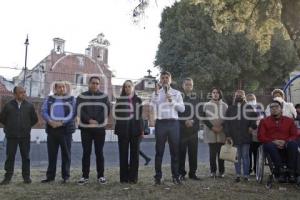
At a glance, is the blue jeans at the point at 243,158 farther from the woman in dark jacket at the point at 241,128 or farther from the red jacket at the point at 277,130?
the red jacket at the point at 277,130

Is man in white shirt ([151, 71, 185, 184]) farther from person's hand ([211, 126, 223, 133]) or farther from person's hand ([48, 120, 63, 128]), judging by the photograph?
person's hand ([48, 120, 63, 128])

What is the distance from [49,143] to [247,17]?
660 centimetres

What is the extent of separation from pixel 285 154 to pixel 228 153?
1.05 metres

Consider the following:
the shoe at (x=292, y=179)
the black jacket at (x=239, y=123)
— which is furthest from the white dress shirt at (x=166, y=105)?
the shoe at (x=292, y=179)

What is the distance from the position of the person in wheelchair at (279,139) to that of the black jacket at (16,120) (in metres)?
4.35

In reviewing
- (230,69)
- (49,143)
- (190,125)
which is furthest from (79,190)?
(230,69)

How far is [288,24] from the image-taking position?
9.50 metres

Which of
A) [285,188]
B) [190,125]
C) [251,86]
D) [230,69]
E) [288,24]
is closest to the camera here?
[285,188]

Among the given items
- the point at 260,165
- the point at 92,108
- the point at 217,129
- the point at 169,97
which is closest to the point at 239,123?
the point at 217,129

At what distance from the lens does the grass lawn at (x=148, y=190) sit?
6.68 metres

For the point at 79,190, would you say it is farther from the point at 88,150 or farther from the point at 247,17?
the point at 247,17

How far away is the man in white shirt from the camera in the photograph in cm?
770

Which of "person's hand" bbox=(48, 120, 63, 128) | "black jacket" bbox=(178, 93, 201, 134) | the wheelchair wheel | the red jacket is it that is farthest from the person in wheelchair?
"person's hand" bbox=(48, 120, 63, 128)

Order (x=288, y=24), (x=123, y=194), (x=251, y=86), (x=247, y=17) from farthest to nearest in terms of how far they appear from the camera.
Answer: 1. (x=251, y=86)
2. (x=247, y=17)
3. (x=288, y=24)
4. (x=123, y=194)
